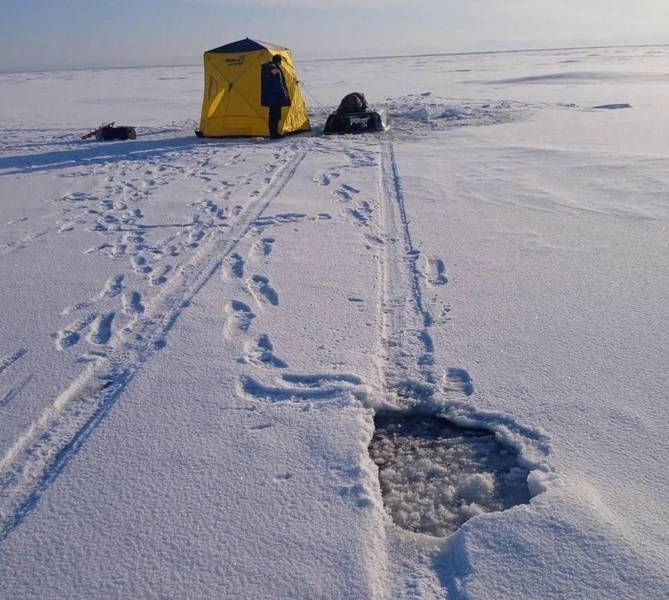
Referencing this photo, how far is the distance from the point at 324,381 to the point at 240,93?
9738 mm

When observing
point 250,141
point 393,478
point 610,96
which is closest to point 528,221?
point 393,478

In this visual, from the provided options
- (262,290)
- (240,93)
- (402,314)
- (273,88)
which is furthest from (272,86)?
(402,314)

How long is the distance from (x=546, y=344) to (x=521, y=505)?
1.49 meters

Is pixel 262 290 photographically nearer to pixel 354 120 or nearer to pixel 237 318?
pixel 237 318

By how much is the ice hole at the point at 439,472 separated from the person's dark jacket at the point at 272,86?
30.7ft

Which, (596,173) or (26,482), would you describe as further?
(596,173)

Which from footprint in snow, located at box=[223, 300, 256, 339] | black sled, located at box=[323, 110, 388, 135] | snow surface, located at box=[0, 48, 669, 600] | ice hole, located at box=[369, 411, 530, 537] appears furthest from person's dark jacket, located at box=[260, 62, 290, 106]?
ice hole, located at box=[369, 411, 530, 537]

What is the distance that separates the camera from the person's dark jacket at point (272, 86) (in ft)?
37.5

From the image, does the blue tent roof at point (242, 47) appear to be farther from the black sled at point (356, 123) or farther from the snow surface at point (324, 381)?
the snow surface at point (324, 381)

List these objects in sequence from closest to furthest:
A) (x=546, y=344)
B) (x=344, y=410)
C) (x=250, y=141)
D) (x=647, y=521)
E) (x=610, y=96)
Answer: (x=647, y=521) → (x=344, y=410) → (x=546, y=344) → (x=250, y=141) → (x=610, y=96)

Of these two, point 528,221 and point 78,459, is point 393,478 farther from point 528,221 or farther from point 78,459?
point 528,221

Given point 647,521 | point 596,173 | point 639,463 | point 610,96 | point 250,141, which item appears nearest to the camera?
point 647,521

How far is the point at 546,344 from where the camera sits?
12.3 ft

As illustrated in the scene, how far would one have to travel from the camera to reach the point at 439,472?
2783 millimetres
